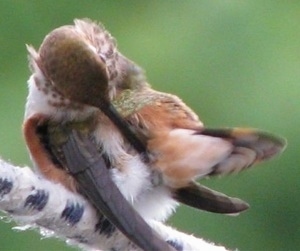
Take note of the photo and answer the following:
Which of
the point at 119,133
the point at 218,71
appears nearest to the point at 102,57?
the point at 119,133

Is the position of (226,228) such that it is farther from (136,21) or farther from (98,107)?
(98,107)

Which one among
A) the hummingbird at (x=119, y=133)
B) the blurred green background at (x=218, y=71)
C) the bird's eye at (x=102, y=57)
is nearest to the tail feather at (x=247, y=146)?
the hummingbird at (x=119, y=133)

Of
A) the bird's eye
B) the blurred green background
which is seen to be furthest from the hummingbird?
the blurred green background

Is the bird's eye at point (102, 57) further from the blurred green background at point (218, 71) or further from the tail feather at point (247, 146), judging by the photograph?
the blurred green background at point (218, 71)

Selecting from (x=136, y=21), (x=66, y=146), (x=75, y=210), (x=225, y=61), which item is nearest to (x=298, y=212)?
(x=225, y=61)

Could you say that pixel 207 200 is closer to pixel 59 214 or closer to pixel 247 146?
pixel 247 146

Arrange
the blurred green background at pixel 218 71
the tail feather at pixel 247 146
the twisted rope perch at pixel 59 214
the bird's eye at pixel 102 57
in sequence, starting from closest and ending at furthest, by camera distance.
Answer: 1. the twisted rope perch at pixel 59 214
2. the tail feather at pixel 247 146
3. the bird's eye at pixel 102 57
4. the blurred green background at pixel 218 71
